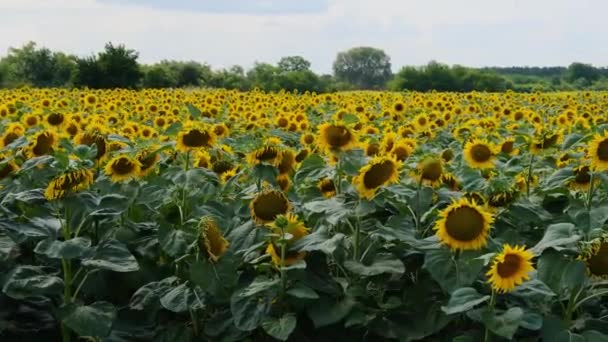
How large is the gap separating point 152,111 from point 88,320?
7.04 m

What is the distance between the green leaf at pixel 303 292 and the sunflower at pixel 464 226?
1.54ft

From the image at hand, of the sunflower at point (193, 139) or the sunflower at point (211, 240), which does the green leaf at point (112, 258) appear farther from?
the sunflower at point (193, 139)

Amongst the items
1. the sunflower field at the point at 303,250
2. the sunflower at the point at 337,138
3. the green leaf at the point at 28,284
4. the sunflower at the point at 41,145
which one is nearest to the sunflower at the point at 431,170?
the sunflower field at the point at 303,250

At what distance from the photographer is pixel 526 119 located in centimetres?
889

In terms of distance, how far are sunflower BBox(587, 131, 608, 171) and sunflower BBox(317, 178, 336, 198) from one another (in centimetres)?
104

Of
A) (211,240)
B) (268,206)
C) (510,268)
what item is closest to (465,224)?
(510,268)

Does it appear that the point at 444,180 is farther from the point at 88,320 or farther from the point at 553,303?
the point at 88,320

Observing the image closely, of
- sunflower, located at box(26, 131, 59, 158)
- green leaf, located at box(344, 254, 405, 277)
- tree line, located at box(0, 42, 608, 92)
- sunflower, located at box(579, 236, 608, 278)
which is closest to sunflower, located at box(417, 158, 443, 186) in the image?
green leaf, located at box(344, 254, 405, 277)

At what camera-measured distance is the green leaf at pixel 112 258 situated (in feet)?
9.71

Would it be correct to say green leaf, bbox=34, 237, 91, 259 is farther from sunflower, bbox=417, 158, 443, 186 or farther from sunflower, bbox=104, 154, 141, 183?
sunflower, bbox=417, 158, 443, 186

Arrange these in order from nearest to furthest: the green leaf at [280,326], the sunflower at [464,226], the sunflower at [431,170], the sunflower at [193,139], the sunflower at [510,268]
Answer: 1. the sunflower at [510,268]
2. the sunflower at [464,226]
3. the green leaf at [280,326]
4. the sunflower at [431,170]
5. the sunflower at [193,139]

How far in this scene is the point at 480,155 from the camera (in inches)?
158

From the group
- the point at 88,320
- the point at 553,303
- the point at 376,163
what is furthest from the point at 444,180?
the point at 88,320

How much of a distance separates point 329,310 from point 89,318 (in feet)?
2.88
